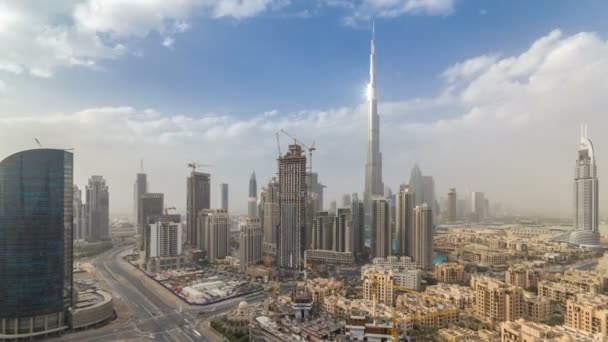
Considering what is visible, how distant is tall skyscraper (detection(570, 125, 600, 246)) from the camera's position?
60.4 feet

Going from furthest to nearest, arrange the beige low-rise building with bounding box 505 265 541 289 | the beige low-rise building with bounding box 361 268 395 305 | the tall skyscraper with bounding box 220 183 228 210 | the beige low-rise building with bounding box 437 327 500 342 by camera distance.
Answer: the tall skyscraper with bounding box 220 183 228 210, the beige low-rise building with bounding box 505 265 541 289, the beige low-rise building with bounding box 361 268 395 305, the beige low-rise building with bounding box 437 327 500 342

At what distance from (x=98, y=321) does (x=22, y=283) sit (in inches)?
78.9

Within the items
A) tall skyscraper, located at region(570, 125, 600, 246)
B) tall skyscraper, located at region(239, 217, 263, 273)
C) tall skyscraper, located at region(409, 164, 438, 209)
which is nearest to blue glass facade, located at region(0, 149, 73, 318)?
tall skyscraper, located at region(239, 217, 263, 273)

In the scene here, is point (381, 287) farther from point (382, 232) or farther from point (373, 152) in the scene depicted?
point (373, 152)

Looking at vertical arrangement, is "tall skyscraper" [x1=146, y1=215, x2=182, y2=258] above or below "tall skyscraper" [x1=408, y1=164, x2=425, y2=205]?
below

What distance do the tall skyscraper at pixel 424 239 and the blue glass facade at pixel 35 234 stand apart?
14048 millimetres

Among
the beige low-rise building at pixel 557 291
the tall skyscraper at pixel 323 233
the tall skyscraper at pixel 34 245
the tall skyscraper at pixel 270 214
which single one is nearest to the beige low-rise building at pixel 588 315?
the beige low-rise building at pixel 557 291

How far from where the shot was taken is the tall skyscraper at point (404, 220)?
1906 centimetres

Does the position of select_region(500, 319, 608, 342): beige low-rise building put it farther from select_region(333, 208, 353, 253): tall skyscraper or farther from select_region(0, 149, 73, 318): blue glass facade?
select_region(333, 208, 353, 253): tall skyscraper

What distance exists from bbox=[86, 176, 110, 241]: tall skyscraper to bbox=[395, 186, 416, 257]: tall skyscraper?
20.2 m

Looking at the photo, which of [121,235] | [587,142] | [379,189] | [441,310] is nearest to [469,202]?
[379,189]

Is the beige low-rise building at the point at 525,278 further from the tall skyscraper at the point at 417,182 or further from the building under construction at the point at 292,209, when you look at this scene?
the tall skyscraper at the point at 417,182

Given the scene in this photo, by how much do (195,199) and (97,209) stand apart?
26.2 feet

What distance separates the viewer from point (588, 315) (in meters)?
7.86
